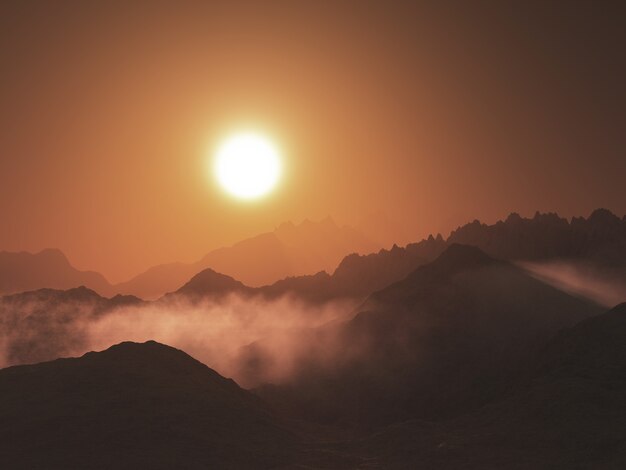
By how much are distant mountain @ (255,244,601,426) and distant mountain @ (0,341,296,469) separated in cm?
4110

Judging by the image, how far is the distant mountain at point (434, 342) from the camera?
128250 millimetres

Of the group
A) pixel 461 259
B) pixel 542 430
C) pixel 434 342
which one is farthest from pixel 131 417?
→ pixel 461 259

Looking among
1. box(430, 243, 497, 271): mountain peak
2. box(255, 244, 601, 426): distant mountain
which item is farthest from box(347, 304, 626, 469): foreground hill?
box(430, 243, 497, 271): mountain peak

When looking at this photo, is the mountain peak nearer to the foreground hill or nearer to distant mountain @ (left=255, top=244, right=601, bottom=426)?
distant mountain @ (left=255, top=244, right=601, bottom=426)

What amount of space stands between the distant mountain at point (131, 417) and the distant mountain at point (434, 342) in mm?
41102

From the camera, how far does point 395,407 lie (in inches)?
5044

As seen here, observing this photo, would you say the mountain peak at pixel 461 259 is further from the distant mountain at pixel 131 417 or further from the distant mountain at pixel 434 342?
the distant mountain at pixel 131 417

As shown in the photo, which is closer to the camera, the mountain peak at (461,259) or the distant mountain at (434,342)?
the distant mountain at (434,342)

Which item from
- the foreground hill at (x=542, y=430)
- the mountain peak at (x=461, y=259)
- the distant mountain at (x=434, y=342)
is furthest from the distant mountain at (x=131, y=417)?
the mountain peak at (x=461, y=259)

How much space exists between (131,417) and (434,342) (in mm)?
84377

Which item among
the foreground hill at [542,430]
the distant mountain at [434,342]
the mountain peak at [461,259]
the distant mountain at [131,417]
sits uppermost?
the mountain peak at [461,259]

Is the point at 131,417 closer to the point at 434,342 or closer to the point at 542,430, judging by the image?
the point at 542,430

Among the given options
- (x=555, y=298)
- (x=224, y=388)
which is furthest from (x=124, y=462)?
(x=555, y=298)

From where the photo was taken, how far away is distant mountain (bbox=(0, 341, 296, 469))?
2682 inches
